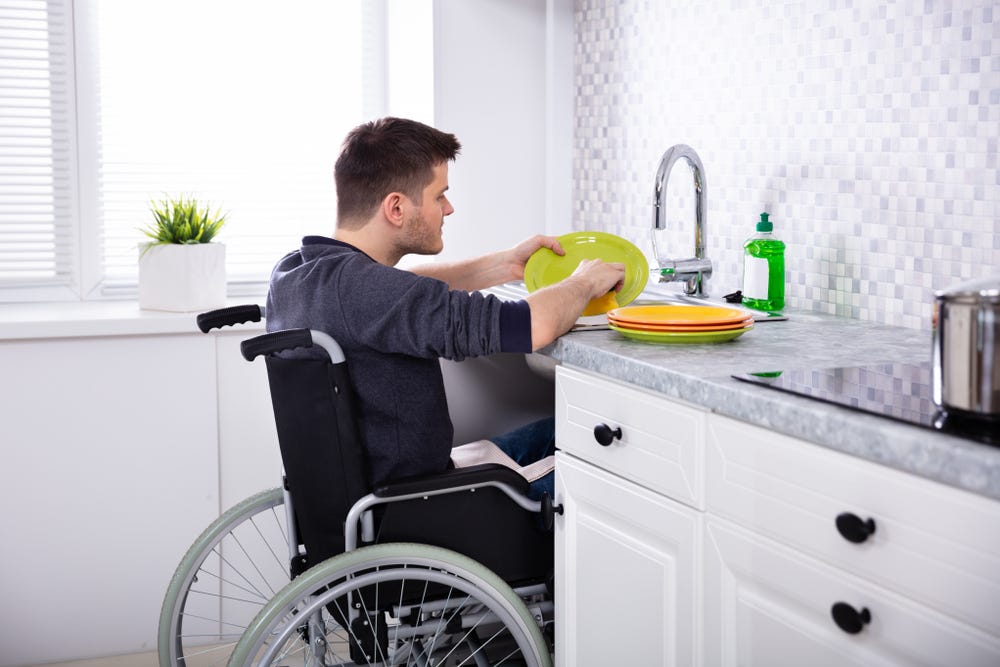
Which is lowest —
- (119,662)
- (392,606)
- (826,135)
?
(119,662)

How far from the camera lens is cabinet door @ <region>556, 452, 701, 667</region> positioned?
1454 millimetres

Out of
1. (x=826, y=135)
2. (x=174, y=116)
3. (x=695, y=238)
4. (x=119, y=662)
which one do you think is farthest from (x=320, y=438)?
(x=174, y=116)

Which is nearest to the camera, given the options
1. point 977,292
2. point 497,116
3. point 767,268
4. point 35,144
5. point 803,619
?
point 977,292

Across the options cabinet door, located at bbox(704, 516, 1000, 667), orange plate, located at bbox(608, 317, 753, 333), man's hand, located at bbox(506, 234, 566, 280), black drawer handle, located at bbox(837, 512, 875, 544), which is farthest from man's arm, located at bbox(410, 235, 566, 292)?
black drawer handle, located at bbox(837, 512, 875, 544)

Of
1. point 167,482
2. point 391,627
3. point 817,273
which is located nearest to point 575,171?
point 817,273

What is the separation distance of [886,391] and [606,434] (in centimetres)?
45

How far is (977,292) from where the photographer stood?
1069 mm

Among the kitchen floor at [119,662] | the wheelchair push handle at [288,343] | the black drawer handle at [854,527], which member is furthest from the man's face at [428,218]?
the kitchen floor at [119,662]

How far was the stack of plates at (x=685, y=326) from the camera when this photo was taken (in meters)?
1.63

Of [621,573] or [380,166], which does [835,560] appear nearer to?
[621,573]

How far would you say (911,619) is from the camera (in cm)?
108

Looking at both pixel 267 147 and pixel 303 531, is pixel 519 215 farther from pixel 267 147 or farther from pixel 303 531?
pixel 303 531

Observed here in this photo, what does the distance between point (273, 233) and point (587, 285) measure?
58.5 inches

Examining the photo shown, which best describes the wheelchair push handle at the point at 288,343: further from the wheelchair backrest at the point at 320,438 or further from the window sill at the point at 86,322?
the window sill at the point at 86,322
